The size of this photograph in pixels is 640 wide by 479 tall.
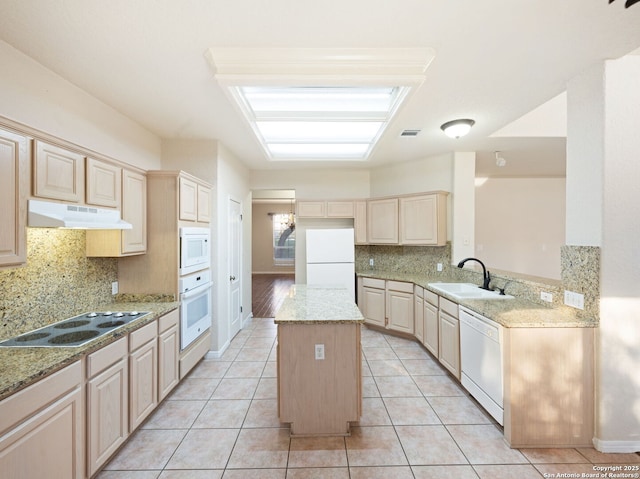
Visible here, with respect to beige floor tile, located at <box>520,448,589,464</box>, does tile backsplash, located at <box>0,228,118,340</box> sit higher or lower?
higher

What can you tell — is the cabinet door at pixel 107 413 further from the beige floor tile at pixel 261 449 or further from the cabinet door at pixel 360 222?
the cabinet door at pixel 360 222

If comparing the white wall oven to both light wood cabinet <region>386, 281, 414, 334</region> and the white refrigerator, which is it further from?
light wood cabinet <region>386, 281, 414, 334</region>

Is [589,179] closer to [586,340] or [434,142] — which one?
[586,340]

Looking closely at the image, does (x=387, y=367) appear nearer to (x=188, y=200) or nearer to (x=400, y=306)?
(x=400, y=306)

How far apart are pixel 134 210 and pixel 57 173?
2.52 feet

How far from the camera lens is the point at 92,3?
1435 mm

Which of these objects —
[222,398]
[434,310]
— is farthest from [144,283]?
[434,310]

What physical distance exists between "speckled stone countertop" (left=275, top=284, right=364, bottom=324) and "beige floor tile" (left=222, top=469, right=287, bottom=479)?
2.97 ft

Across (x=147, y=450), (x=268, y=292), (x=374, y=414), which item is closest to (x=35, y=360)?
(x=147, y=450)

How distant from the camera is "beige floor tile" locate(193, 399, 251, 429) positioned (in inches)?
87.5

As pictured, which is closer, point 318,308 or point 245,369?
point 318,308

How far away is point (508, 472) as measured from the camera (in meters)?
1.77

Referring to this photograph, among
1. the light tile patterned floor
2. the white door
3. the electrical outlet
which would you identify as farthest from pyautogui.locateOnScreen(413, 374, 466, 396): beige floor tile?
the white door

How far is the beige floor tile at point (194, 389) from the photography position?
2612 mm
